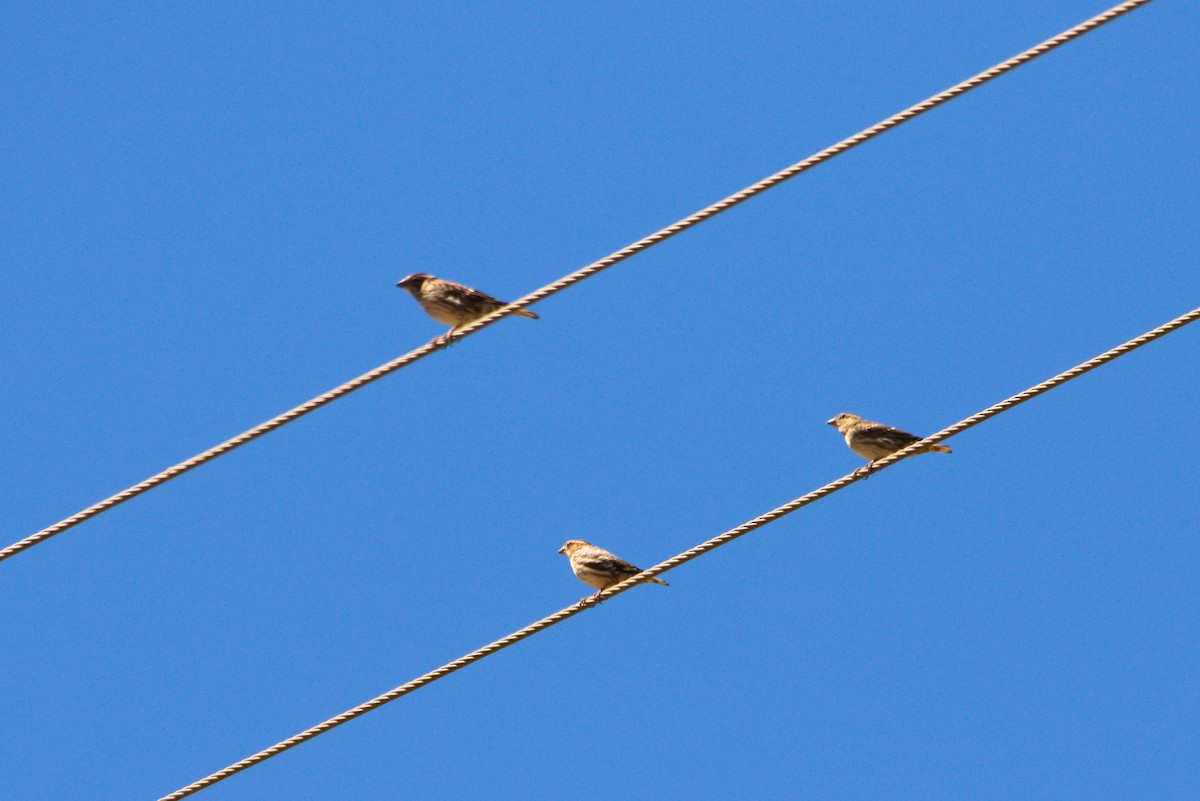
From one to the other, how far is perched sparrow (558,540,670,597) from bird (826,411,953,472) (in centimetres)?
200

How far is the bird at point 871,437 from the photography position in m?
15.1

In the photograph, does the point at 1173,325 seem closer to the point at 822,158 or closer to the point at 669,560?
the point at 822,158

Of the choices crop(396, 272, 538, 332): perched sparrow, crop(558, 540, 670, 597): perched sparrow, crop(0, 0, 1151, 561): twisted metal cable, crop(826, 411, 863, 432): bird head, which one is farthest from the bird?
crop(0, 0, 1151, 561): twisted metal cable

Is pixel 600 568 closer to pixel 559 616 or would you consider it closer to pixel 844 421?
pixel 844 421

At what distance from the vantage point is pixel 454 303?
1480cm

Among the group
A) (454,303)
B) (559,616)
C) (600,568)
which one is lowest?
(559,616)

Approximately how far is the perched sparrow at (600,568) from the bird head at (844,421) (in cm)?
199

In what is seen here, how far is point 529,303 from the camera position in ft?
35.9

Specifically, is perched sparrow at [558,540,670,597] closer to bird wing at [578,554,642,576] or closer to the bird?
bird wing at [578,554,642,576]

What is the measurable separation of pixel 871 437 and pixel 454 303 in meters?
3.46

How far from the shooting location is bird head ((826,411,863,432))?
50.8 feet

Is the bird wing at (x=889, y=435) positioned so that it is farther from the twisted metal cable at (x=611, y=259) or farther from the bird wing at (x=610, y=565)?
the twisted metal cable at (x=611, y=259)

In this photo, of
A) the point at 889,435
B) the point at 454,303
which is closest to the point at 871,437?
the point at 889,435

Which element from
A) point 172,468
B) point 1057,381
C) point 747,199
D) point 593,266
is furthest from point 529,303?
point 1057,381
